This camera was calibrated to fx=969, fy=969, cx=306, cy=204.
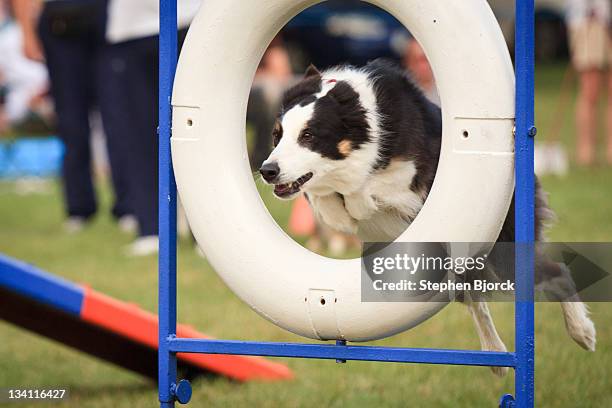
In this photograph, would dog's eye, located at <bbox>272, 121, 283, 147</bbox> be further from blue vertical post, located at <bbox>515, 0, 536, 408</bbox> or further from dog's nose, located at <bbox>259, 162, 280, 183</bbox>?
blue vertical post, located at <bbox>515, 0, 536, 408</bbox>

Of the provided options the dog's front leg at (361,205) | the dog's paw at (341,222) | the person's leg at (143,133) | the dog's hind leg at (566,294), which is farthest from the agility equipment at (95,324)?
the person's leg at (143,133)

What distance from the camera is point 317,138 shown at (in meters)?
2.34

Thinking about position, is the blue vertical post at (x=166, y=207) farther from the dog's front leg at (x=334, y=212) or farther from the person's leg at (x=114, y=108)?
the person's leg at (x=114, y=108)

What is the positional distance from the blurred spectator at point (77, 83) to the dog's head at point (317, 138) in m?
4.05

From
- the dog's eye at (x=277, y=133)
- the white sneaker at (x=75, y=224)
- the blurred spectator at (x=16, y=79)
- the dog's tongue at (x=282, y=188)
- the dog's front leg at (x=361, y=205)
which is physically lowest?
the white sneaker at (x=75, y=224)

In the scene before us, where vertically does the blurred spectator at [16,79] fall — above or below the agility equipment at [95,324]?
above

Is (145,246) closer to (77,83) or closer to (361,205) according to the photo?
(77,83)

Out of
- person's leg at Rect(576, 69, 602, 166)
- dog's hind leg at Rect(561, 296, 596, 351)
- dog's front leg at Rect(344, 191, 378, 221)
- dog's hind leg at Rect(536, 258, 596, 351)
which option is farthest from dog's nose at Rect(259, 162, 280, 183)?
person's leg at Rect(576, 69, 602, 166)

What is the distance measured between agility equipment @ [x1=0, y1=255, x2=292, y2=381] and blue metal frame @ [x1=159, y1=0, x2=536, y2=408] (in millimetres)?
552

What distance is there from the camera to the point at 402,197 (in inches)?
94.4

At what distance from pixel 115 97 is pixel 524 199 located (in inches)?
178

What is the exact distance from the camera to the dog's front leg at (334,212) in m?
2.50

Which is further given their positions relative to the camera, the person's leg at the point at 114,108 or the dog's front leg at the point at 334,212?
the person's leg at the point at 114,108

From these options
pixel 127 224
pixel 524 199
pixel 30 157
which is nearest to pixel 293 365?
pixel 524 199
